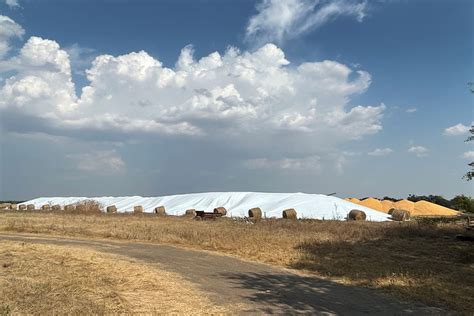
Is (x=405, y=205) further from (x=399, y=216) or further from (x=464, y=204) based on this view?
(x=464, y=204)

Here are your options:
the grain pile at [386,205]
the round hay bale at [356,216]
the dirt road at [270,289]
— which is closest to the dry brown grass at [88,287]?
the dirt road at [270,289]

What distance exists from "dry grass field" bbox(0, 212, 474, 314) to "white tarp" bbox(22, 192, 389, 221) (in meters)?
11.9

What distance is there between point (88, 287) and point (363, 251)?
9.27 metres

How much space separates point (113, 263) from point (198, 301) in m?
4.05

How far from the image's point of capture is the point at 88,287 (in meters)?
8.44

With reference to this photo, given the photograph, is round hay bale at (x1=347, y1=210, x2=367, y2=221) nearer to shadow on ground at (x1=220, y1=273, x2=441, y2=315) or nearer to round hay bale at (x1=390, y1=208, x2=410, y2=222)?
round hay bale at (x1=390, y1=208, x2=410, y2=222)

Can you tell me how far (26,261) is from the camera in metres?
11.2

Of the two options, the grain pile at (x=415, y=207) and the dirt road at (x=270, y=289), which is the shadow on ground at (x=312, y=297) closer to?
the dirt road at (x=270, y=289)

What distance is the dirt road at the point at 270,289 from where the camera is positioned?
25.2 feet

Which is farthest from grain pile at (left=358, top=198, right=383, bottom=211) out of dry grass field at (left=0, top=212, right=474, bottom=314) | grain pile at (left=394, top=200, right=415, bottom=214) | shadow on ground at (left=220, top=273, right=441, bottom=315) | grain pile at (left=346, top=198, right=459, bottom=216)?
shadow on ground at (left=220, top=273, right=441, bottom=315)

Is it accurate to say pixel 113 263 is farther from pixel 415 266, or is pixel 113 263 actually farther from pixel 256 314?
pixel 415 266

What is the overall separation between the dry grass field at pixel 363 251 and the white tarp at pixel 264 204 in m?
11.9

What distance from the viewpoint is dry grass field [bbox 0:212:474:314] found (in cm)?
958

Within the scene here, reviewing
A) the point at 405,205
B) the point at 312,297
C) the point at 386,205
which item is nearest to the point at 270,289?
the point at 312,297
